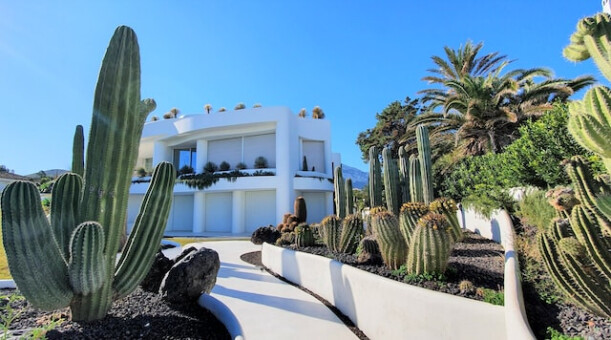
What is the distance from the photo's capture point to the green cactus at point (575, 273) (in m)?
2.54

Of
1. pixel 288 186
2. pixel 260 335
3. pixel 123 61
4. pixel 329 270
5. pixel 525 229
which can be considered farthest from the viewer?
pixel 288 186

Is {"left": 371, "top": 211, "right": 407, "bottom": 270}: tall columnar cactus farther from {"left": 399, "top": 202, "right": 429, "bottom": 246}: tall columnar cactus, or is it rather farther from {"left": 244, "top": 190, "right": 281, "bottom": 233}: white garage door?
{"left": 244, "top": 190, "right": 281, "bottom": 233}: white garage door

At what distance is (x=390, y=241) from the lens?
499 cm

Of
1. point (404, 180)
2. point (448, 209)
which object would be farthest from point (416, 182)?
point (448, 209)

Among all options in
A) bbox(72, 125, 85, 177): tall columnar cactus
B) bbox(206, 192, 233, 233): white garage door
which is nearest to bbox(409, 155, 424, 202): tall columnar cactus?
bbox(72, 125, 85, 177): tall columnar cactus

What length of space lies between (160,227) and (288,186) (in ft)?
48.5

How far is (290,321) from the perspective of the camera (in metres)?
4.41

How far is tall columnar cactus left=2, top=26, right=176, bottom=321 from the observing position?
2674 millimetres

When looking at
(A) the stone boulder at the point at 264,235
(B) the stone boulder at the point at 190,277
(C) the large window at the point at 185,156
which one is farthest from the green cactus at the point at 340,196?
(C) the large window at the point at 185,156

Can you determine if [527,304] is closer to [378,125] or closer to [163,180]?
[163,180]

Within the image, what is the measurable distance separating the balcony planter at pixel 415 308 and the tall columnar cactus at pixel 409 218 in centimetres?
125

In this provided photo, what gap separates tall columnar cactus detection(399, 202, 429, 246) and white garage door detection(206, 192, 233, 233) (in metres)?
16.8

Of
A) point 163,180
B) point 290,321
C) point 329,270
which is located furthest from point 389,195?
point 163,180

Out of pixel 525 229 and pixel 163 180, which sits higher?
pixel 163 180
